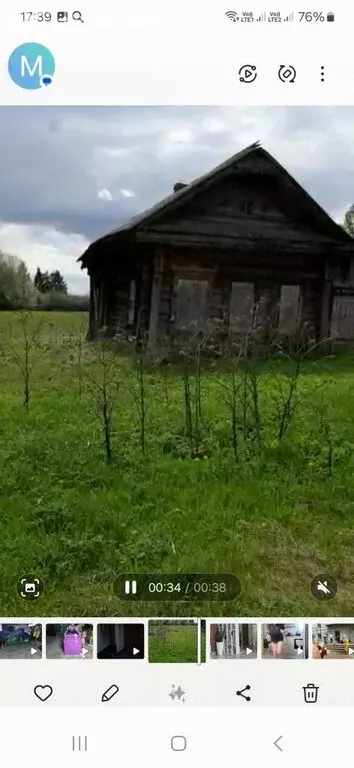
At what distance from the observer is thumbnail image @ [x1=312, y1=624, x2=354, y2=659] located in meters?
1.65

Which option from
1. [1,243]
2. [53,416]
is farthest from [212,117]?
[53,416]

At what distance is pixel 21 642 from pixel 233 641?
2.00ft

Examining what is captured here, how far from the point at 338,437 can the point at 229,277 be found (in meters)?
0.62

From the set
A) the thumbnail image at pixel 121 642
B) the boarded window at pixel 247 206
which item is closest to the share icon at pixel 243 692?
the thumbnail image at pixel 121 642

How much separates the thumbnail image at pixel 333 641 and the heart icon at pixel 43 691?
2.50 ft

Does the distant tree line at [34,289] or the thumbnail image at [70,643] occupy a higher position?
the distant tree line at [34,289]

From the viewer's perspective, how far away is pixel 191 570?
5.51 feet

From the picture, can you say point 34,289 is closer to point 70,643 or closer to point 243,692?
point 70,643

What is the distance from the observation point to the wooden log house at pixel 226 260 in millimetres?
1793

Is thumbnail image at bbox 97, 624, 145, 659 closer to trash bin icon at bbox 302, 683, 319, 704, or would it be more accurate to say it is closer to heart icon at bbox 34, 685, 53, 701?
heart icon at bbox 34, 685, 53, 701
